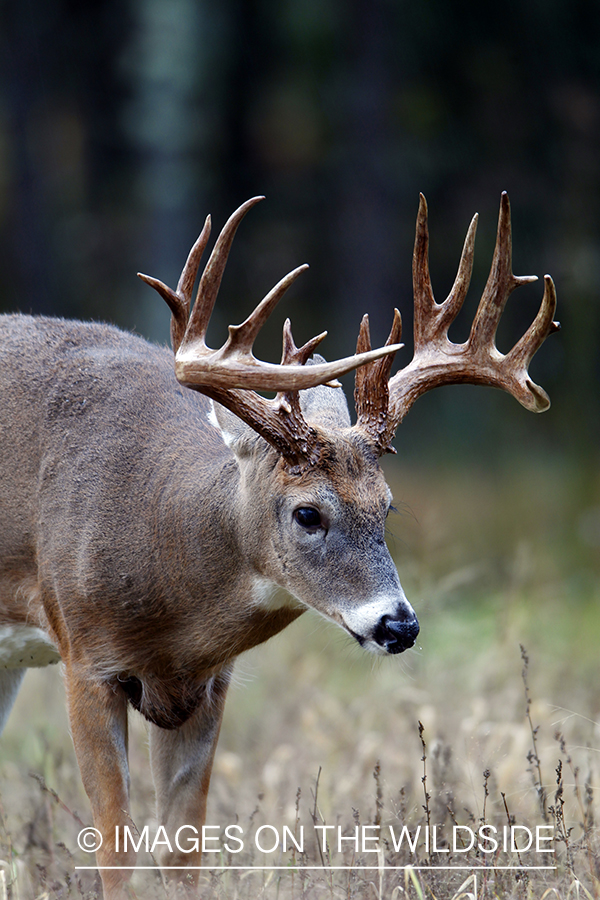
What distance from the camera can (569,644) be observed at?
6.89 metres

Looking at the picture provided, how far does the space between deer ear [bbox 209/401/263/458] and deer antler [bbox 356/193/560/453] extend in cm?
47

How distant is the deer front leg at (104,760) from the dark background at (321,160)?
7206mm

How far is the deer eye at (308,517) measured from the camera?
11.5 ft

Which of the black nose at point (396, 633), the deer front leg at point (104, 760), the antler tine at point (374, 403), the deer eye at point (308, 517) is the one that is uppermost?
the antler tine at point (374, 403)

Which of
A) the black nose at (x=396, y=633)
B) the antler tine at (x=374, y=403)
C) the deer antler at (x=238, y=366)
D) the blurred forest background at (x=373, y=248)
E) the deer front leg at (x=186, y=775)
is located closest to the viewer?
the black nose at (x=396, y=633)

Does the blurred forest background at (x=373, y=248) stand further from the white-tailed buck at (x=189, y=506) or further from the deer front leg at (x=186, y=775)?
the white-tailed buck at (x=189, y=506)

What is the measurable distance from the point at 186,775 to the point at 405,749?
154 cm

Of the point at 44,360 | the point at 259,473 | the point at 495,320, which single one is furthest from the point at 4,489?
the point at 495,320

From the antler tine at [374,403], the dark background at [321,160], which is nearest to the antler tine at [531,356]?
the antler tine at [374,403]

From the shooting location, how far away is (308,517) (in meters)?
3.50

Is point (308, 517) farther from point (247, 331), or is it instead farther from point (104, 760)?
point (104, 760)

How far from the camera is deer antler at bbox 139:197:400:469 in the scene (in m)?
3.39

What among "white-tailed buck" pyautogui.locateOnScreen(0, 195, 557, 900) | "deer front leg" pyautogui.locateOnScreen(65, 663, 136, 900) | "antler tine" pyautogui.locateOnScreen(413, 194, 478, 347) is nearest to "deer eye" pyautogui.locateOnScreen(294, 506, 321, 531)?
"white-tailed buck" pyautogui.locateOnScreen(0, 195, 557, 900)

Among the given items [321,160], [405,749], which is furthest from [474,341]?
[321,160]
